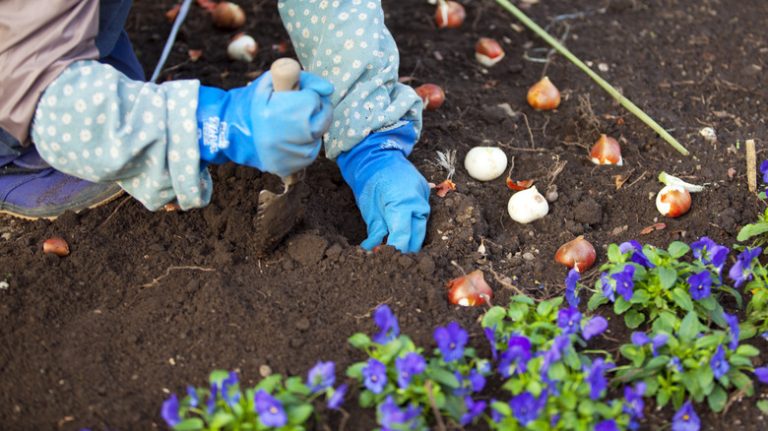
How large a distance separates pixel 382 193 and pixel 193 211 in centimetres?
46

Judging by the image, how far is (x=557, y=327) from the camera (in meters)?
1.67

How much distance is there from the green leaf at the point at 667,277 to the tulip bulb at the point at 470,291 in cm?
35

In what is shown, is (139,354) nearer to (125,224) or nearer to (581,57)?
(125,224)

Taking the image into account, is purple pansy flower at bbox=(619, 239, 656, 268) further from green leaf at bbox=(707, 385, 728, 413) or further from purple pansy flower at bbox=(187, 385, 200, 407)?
purple pansy flower at bbox=(187, 385, 200, 407)

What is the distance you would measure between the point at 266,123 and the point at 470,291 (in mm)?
548

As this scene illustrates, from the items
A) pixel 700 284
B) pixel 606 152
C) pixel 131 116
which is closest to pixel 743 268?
pixel 700 284

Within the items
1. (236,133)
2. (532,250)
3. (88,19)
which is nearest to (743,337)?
(532,250)

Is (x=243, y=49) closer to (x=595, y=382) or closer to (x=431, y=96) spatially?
(x=431, y=96)

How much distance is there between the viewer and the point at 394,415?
1447mm

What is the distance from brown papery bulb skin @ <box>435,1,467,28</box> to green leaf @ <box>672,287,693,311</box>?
158cm

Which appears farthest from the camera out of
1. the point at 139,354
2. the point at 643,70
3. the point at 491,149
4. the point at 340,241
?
the point at 643,70

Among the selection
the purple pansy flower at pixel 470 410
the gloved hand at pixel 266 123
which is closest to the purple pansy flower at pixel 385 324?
the purple pansy flower at pixel 470 410

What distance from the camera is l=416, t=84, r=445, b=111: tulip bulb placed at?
2643mm

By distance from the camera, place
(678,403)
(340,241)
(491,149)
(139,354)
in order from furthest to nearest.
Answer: (491,149) → (340,241) → (139,354) → (678,403)
